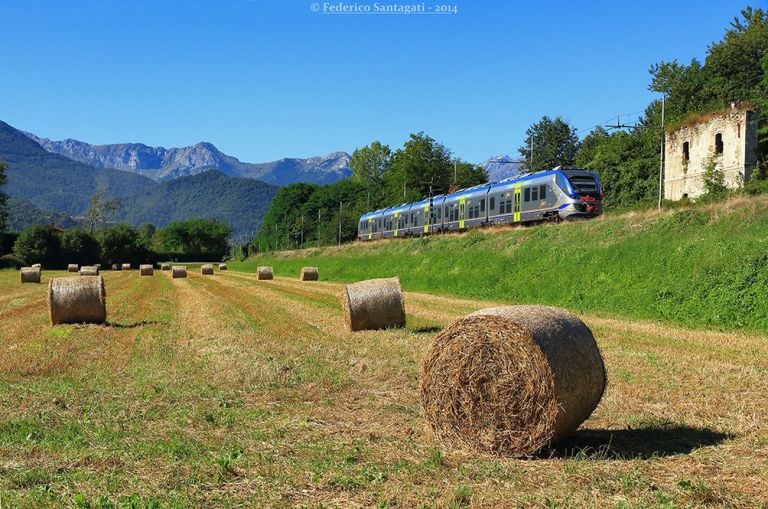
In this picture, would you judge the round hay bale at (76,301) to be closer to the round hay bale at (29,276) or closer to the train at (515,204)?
the train at (515,204)

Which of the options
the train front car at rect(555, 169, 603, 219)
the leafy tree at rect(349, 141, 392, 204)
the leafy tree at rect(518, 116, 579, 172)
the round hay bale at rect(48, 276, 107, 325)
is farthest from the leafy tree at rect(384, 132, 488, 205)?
the round hay bale at rect(48, 276, 107, 325)

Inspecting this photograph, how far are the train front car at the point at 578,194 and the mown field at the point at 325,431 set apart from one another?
23578mm

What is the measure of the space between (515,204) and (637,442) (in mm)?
39309

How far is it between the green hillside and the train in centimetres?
220

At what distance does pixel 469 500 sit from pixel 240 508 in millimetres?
2046

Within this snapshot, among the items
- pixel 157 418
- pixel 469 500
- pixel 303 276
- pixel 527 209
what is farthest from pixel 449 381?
pixel 303 276

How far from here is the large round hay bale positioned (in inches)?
333

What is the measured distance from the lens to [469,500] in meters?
6.93

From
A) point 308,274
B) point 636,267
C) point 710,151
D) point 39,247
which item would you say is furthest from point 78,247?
point 636,267

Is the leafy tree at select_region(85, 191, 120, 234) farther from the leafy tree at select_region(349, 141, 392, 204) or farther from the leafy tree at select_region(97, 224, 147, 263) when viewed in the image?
the leafy tree at select_region(349, 141, 392, 204)

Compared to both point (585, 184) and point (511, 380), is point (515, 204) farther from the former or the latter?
point (511, 380)

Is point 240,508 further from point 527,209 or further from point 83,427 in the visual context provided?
point 527,209

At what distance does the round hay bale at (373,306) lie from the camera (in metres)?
20.6

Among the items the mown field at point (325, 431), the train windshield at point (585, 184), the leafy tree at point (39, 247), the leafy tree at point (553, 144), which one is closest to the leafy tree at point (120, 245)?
the leafy tree at point (39, 247)
